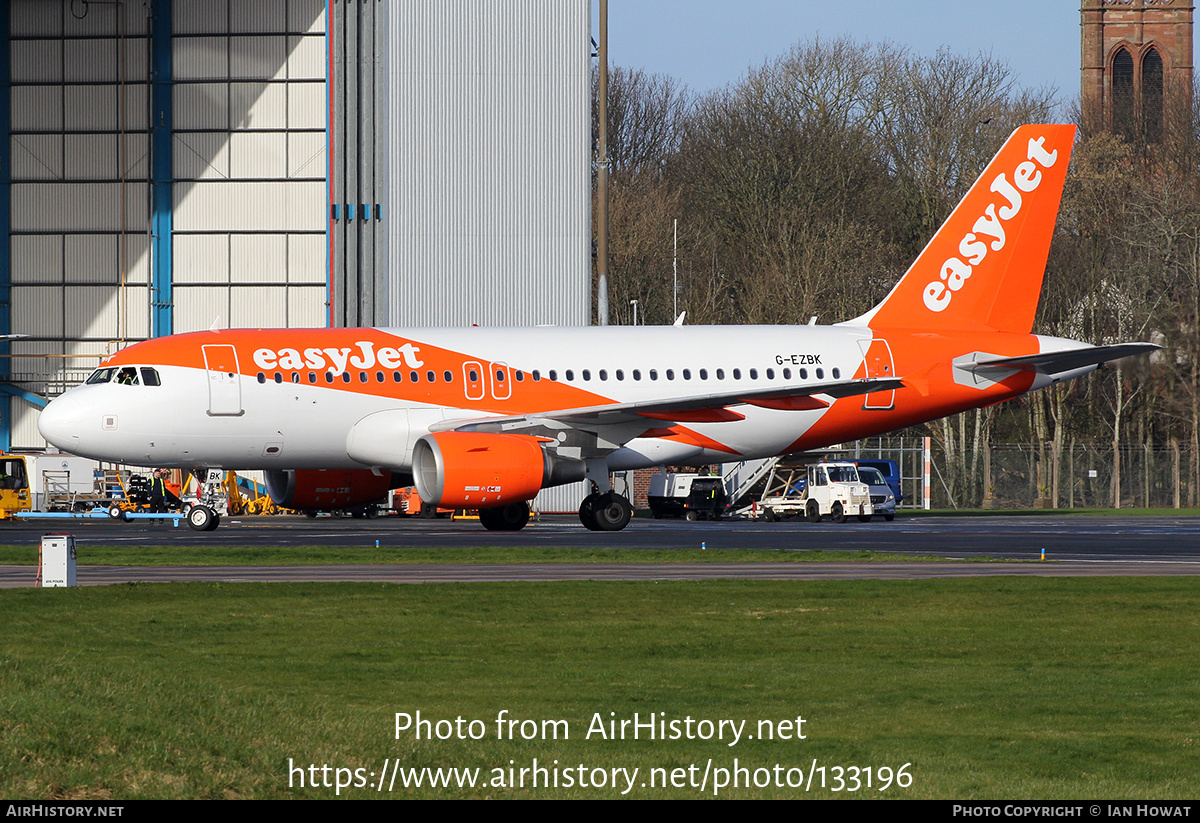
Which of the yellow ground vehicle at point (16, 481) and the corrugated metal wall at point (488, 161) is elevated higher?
the corrugated metal wall at point (488, 161)

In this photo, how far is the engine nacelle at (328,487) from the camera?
35875mm

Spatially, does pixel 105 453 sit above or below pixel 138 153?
below

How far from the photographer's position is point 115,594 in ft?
61.7

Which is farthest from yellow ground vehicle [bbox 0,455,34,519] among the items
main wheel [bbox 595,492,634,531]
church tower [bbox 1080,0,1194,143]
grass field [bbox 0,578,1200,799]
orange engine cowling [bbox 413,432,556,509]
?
church tower [bbox 1080,0,1194,143]

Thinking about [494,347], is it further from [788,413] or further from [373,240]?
[373,240]

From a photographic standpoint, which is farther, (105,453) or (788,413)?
(788,413)

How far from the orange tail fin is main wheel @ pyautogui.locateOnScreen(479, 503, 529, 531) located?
30.3 feet

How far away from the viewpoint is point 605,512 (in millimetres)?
35062

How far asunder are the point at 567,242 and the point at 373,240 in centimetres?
641

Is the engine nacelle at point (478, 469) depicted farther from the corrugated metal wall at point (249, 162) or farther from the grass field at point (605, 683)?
the corrugated metal wall at point (249, 162)

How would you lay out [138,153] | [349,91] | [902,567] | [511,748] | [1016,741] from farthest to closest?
[138,153], [349,91], [902,567], [1016,741], [511,748]

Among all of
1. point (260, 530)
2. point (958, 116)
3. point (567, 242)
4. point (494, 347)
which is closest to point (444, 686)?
point (494, 347)

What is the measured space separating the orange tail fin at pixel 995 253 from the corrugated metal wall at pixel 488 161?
16550 mm

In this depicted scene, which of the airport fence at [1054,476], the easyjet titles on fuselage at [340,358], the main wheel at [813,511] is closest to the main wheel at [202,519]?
the easyjet titles on fuselage at [340,358]
